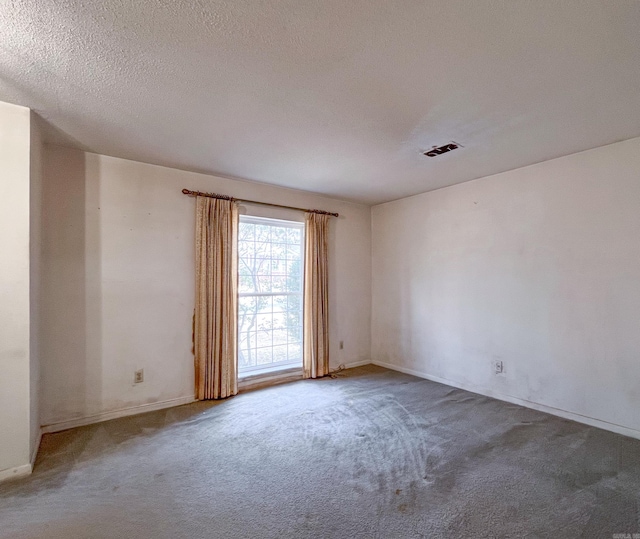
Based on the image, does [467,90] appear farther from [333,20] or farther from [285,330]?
[285,330]

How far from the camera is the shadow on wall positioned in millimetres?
2746

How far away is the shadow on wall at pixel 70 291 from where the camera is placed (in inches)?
108

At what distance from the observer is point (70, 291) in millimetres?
A: 2834

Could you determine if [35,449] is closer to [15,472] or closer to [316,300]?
[15,472]

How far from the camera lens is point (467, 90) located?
1.94m

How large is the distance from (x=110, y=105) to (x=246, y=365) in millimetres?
2885

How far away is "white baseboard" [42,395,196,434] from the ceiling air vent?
3.35m

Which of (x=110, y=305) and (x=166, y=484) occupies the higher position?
(x=110, y=305)

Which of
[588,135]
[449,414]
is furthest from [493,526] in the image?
[588,135]

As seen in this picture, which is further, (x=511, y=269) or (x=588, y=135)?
(x=511, y=269)

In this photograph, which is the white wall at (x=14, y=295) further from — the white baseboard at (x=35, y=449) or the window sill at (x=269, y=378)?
the window sill at (x=269, y=378)

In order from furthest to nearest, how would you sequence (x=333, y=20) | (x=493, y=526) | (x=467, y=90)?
(x=467, y=90)
(x=493, y=526)
(x=333, y=20)

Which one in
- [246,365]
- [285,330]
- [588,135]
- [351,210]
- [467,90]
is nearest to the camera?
[467,90]

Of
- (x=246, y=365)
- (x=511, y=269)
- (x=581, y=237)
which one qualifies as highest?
(x=581, y=237)
